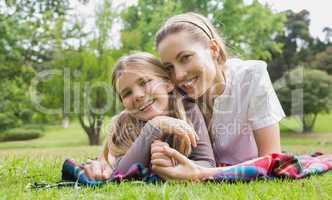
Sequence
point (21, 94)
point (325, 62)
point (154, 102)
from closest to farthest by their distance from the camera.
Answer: point (154, 102) → point (21, 94) → point (325, 62)

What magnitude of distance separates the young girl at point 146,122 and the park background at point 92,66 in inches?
16.7

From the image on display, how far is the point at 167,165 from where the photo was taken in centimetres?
214

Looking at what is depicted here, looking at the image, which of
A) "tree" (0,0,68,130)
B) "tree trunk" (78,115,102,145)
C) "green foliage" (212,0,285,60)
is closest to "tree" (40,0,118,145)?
"tree trunk" (78,115,102,145)

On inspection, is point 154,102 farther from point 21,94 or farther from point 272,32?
point 272,32

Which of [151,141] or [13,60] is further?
[13,60]

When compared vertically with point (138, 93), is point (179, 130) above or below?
below

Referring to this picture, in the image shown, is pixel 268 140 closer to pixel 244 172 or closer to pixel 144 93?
pixel 244 172

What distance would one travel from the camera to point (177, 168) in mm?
2117

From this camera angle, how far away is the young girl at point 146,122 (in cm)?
225

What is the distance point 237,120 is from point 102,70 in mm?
14368

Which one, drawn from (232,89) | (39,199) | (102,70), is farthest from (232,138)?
(102,70)

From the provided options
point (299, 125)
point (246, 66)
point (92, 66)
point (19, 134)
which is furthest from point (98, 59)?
point (246, 66)

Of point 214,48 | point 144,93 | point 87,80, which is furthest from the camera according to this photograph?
point 87,80

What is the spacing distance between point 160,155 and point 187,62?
0.61 meters
